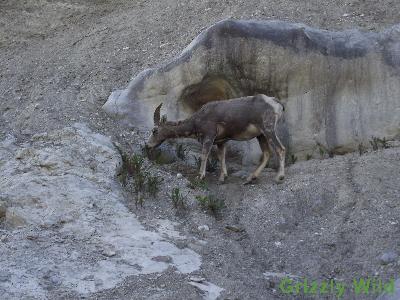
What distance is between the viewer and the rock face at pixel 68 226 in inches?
336

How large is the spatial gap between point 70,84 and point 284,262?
21.1 ft

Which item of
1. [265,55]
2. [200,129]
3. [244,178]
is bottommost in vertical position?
[244,178]

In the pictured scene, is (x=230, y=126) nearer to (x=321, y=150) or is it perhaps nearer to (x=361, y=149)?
(x=321, y=150)

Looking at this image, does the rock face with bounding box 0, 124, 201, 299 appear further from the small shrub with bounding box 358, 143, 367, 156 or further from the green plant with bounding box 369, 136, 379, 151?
the green plant with bounding box 369, 136, 379, 151

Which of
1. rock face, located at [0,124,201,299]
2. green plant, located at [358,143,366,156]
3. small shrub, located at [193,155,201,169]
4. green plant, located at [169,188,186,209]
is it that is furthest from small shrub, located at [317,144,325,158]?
rock face, located at [0,124,201,299]

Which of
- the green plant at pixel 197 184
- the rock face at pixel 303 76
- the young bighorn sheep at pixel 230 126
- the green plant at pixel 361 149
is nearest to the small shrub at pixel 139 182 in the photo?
the green plant at pixel 197 184

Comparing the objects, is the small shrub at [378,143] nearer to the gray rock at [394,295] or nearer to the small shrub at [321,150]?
the small shrub at [321,150]

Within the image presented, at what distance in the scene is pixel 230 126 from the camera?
12352mm

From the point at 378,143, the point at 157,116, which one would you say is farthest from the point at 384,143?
the point at 157,116

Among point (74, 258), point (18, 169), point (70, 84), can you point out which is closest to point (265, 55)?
point (70, 84)

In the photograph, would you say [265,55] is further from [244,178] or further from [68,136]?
[68,136]

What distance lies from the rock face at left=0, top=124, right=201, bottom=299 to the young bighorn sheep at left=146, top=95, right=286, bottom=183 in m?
1.31

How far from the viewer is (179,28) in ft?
51.1

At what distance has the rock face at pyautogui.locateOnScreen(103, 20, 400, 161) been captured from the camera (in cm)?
1314
